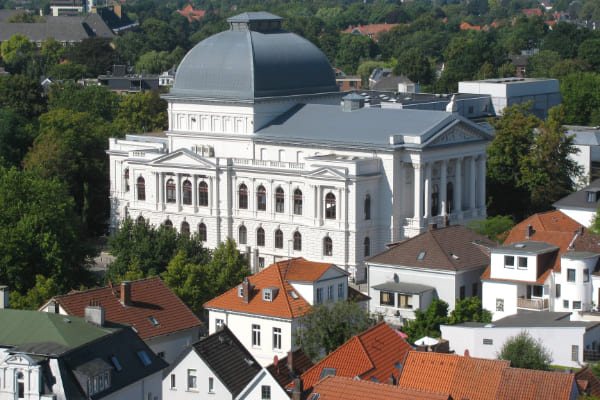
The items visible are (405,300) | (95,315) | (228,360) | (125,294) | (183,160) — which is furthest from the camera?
(183,160)

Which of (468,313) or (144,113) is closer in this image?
(468,313)

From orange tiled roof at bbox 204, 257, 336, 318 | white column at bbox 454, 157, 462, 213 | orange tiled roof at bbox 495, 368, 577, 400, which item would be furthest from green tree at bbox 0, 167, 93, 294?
orange tiled roof at bbox 495, 368, 577, 400

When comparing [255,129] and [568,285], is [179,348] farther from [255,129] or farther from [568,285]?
[255,129]

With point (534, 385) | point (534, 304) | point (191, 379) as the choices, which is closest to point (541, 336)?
point (534, 304)

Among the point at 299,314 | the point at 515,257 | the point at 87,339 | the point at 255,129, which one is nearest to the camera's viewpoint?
the point at 87,339

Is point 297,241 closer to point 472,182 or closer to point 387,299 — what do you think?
point 472,182

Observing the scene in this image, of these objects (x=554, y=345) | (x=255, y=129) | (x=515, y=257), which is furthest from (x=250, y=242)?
(x=554, y=345)

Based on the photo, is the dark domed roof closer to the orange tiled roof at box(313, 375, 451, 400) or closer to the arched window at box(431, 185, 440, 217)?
the arched window at box(431, 185, 440, 217)
